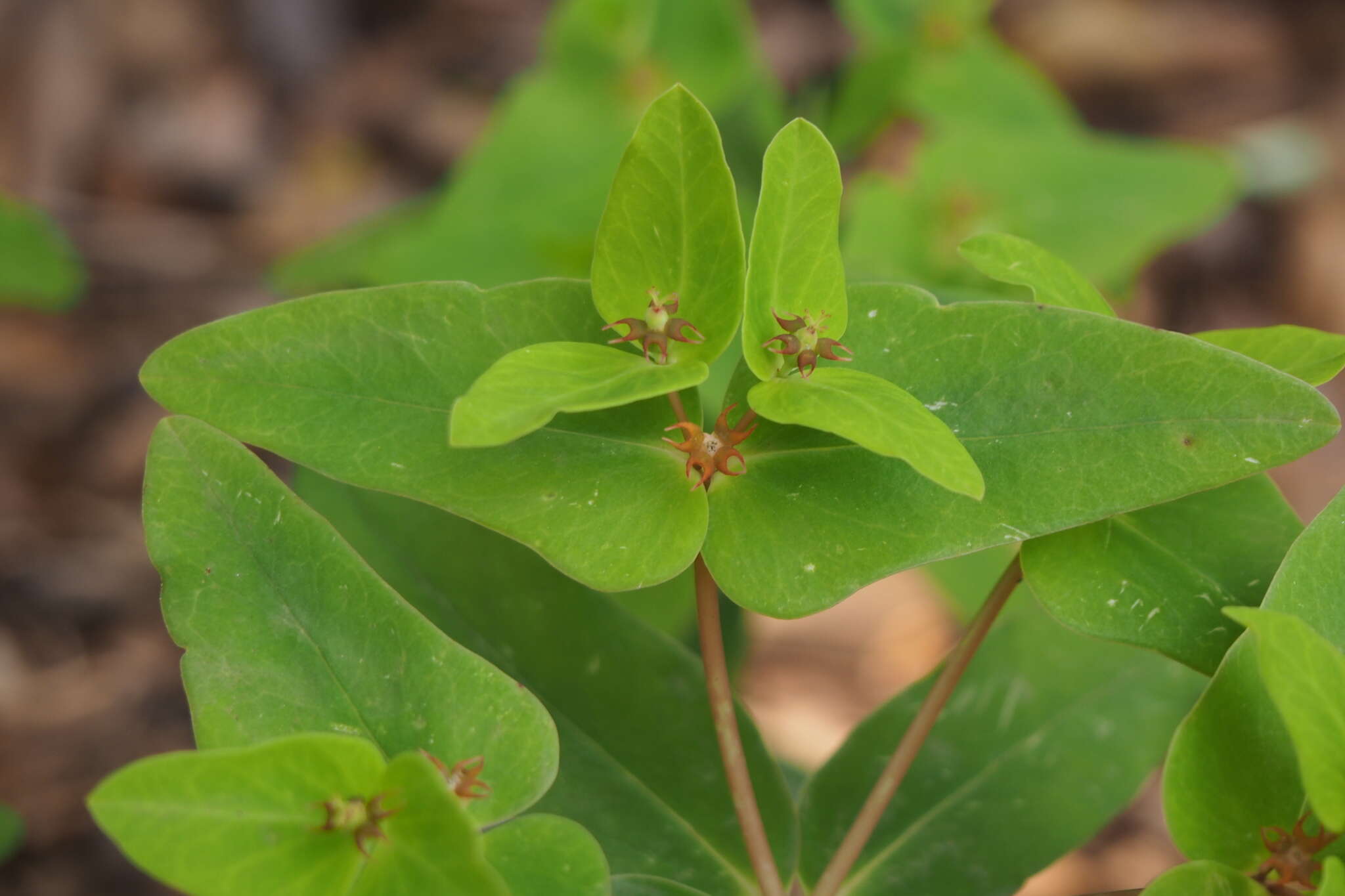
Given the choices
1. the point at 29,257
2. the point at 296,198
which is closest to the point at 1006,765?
the point at 29,257

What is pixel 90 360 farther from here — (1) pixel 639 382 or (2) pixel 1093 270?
(1) pixel 639 382

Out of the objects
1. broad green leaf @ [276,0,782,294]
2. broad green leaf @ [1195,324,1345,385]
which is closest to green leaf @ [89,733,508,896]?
broad green leaf @ [1195,324,1345,385]

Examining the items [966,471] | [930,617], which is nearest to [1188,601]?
[966,471]

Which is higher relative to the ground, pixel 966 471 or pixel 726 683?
pixel 966 471

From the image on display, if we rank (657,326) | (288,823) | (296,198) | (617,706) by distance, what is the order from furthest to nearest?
1. (296,198)
2. (617,706)
3. (657,326)
4. (288,823)

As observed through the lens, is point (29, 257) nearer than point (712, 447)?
No

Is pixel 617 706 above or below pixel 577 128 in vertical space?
below

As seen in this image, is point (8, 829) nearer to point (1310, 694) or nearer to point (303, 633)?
point (303, 633)
